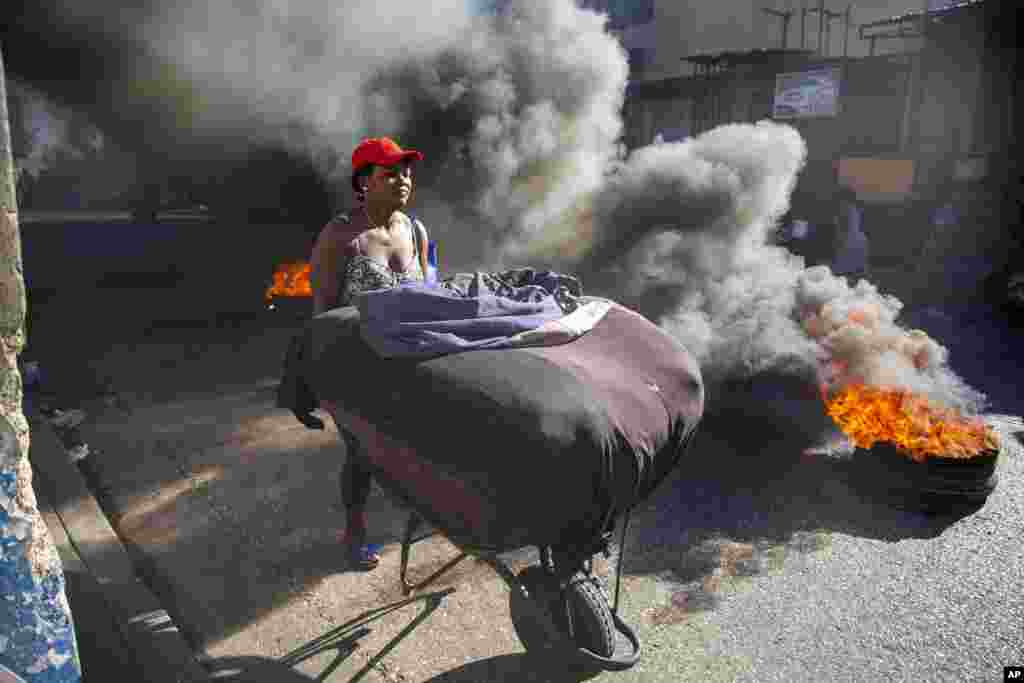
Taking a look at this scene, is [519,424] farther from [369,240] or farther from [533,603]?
[369,240]

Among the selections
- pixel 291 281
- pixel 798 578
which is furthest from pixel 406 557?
pixel 291 281

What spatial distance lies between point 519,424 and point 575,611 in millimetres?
1339

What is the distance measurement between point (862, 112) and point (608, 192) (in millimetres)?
10328

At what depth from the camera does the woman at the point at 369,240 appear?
322cm

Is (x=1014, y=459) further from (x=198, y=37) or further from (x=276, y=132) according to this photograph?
(x=198, y=37)

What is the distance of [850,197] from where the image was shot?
12.5m

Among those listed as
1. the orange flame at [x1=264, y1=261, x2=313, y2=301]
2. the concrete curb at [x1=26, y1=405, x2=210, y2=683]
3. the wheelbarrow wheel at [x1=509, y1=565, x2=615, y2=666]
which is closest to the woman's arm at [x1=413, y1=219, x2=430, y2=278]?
the wheelbarrow wheel at [x1=509, y1=565, x2=615, y2=666]

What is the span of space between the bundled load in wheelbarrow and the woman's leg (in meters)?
1.21

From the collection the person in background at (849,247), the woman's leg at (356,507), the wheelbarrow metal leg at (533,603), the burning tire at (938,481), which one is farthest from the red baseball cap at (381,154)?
the person in background at (849,247)

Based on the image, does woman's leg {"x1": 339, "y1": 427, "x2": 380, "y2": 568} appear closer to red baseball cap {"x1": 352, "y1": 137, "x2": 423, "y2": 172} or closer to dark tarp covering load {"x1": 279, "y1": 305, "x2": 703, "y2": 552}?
dark tarp covering load {"x1": 279, "y1": 305, "x2": 703, "y2": 552}

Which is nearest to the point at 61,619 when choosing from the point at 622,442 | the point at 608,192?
the point at 622,442

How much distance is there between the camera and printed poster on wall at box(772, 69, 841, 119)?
1619cm

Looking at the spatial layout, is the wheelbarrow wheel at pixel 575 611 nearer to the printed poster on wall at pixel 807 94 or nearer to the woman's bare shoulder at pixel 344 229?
the woman's bare shoulder at pixel 344 229

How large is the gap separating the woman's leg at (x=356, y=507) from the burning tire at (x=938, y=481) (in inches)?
126
